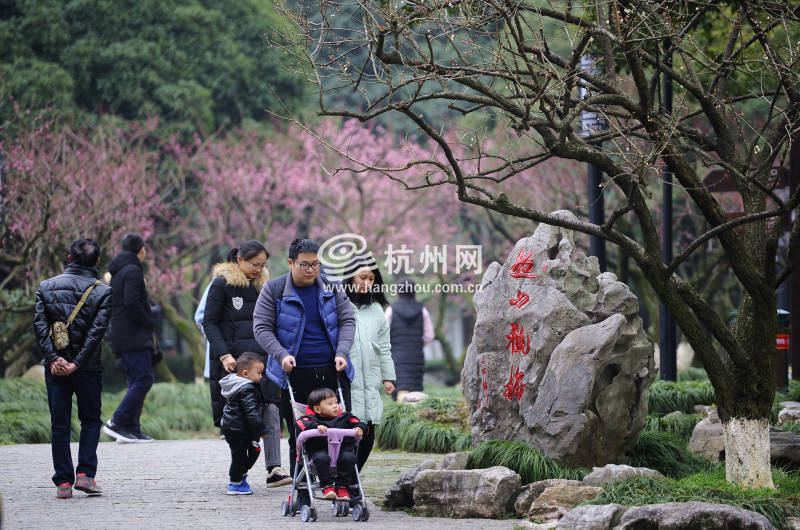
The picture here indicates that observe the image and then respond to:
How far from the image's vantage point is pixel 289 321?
7520mm

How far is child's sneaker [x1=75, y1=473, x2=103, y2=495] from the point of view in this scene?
7.92m

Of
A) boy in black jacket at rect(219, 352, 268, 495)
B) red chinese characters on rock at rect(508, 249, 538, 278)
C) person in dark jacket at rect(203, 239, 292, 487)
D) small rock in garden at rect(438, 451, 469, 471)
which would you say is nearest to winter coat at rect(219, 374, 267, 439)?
boy in black jacket at rect(219, 352, 268, 495)

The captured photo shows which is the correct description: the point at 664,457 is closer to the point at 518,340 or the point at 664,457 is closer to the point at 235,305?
the point at 518,340

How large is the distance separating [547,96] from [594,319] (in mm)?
2361

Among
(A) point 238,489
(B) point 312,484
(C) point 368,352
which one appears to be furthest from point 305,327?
(A) point 238,489

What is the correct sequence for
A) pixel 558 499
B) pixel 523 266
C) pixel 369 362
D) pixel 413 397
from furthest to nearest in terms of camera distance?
pixel 413 397
pixel 523 266
pixel 369 362
pixel 558 499

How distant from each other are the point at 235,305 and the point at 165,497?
1590 mm

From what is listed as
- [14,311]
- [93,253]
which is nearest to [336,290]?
[93,253]

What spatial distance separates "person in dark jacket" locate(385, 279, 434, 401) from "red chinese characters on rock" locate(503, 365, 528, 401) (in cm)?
484

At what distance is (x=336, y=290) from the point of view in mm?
7785

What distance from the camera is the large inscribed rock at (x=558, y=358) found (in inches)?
326

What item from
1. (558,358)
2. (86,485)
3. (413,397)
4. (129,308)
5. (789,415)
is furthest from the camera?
(413,397)

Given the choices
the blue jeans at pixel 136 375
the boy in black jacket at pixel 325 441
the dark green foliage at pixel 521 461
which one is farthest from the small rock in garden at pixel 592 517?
the blue jeans at pixel 136 375

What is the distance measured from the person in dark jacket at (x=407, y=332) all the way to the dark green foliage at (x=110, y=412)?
9.32 ft
